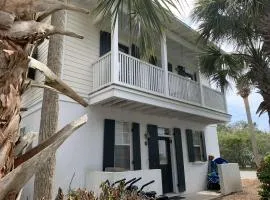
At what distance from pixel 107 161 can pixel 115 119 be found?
158 centimetres

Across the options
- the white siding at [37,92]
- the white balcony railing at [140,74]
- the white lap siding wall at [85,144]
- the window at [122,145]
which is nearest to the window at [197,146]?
the white lap siding wall at [85,144]

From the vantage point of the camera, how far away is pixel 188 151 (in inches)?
492

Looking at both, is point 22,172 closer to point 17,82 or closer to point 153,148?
point 17,82

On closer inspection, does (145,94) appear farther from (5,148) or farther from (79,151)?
(5,148)

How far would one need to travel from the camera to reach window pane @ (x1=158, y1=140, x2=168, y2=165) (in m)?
11.3

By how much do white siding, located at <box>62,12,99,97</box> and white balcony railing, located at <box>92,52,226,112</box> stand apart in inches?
12.5

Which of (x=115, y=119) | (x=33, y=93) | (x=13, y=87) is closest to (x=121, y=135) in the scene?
(x=115, y=119)

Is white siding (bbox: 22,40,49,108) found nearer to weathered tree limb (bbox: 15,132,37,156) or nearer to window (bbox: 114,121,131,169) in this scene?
A: window (bbox: 114,121,131,169)

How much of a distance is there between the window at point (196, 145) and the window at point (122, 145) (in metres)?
3.99

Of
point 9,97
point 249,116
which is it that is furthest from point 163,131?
point 249,116

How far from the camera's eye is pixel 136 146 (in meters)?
9.91

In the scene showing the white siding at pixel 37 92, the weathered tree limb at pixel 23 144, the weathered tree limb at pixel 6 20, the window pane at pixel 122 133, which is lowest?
the weathered tree limb at pixel 23 144

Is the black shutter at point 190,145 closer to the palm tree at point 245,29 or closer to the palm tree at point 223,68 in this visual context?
the palm tree at point 223,68

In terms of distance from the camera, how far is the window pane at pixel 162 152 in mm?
11306
